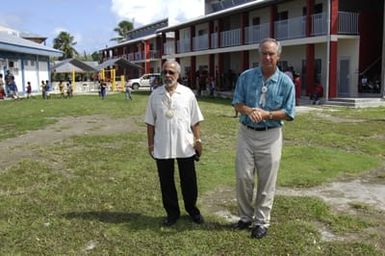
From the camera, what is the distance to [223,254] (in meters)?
4.49

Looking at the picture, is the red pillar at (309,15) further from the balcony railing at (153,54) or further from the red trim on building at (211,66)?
the balcony railing at (153,54)

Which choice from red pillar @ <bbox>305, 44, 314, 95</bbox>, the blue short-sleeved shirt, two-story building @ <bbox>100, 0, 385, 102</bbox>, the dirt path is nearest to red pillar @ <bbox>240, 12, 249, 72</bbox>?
two-story building @ <bbox>100, 0, 385, 102</bbox>

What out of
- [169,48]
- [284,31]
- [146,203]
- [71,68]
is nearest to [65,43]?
[71,68]

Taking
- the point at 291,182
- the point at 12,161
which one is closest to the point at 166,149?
the point at 291,182

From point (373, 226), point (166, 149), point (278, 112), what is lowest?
point (373, 226)

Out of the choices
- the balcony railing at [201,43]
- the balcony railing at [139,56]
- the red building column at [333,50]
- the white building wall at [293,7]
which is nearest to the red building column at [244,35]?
the white building wall at [293,7]

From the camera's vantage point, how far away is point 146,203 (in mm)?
6164

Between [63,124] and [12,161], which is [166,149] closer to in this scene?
[12,161]

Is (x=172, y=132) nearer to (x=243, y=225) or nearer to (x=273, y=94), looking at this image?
(x=273, y=94)

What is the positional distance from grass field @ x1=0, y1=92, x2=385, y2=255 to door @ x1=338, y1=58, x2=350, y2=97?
14.1 meters

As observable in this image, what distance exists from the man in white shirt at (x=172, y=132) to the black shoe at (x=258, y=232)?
2.30ft

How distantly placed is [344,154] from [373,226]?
4.66 meters

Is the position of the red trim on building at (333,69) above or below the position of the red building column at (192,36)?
below

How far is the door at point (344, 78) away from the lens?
84.0 feet
